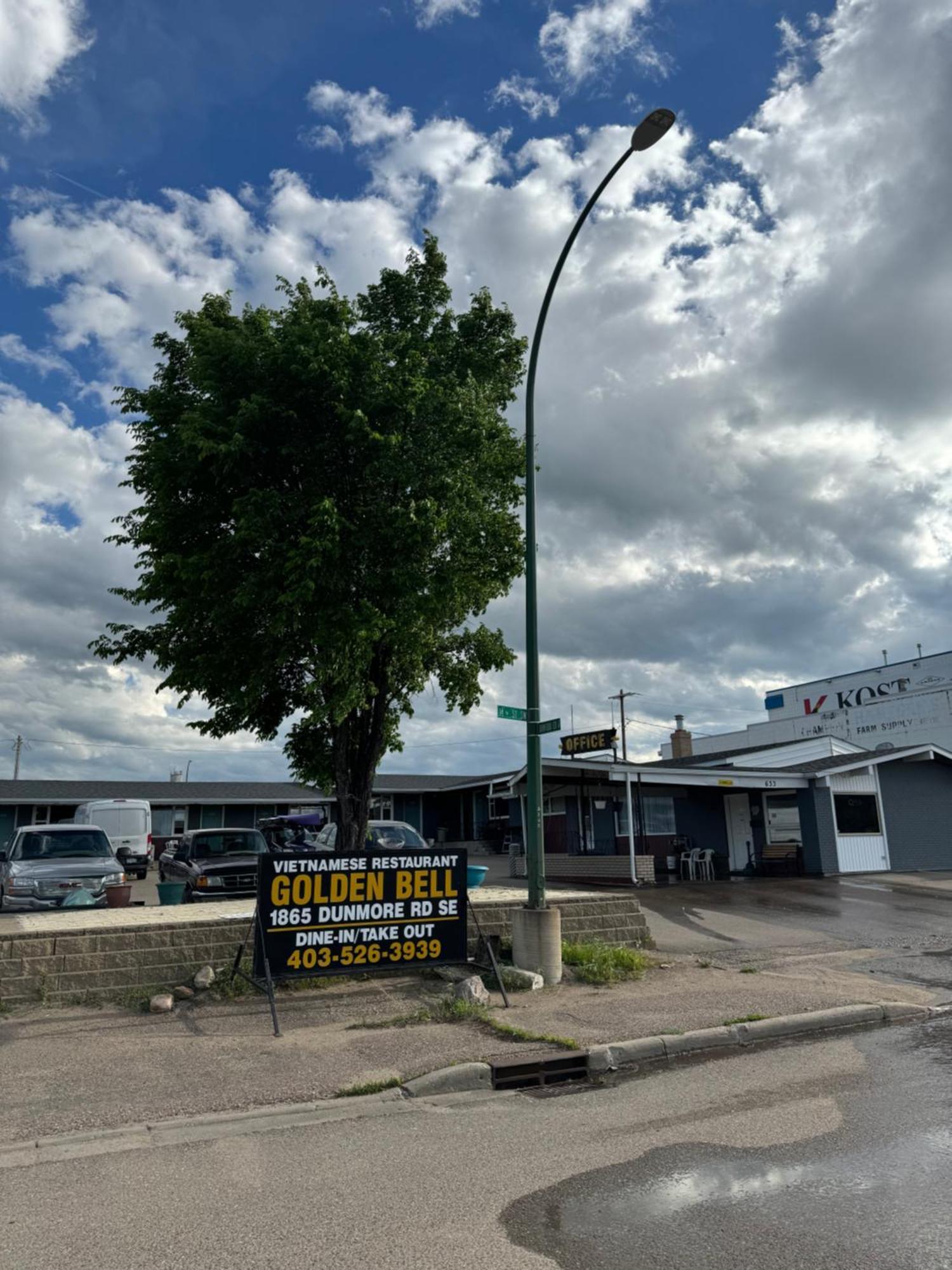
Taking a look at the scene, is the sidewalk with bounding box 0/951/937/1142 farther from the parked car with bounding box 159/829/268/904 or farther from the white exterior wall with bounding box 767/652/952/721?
the white exterior wall with bounding box 767/652/952/721

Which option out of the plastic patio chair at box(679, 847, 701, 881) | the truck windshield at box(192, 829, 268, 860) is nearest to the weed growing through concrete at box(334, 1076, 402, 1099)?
the truck windshield at box(192, 829, 268, 860)

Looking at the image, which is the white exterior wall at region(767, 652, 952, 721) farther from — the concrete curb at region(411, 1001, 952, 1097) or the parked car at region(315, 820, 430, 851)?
the concrete curb at region(411, 1001, 952, 1097)

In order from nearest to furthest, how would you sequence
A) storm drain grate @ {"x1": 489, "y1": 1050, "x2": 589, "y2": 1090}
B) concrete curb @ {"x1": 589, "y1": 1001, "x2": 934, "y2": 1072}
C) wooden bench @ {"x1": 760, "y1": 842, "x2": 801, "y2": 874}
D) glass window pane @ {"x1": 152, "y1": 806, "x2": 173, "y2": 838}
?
storm drain grate @ {"x1": 489, "y1": 1050, "x2": 589, "y2": 1090} → concrete curb @ {"x1": 589, "y1": 1001, "x2": 934, "y2": 1072} → wooden bench @ {"x1": 760, "y1": 842, "x2": 801, "y2": 874} → glass window pane @ {"x1": 152, "y1": 806, "x2": 173, "y2": 838}

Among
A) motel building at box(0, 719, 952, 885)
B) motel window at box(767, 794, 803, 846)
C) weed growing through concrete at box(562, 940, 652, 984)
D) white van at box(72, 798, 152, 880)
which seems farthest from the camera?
white van at box(72, 798, 152, 880)

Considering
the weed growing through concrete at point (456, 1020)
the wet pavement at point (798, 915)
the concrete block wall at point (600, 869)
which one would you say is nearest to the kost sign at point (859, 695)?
the concrete block wall at point (600, 869)

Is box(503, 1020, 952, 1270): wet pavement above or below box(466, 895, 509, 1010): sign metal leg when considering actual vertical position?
below

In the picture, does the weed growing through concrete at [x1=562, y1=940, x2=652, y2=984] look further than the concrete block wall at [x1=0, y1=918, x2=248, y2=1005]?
Yes

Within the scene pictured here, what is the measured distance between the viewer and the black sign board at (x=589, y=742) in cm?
2191

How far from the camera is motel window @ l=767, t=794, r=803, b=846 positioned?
2803 cm

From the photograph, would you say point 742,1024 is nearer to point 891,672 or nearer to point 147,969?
point 147,969

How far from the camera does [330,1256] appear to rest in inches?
163

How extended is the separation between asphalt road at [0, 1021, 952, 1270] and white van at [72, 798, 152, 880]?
84.9ft

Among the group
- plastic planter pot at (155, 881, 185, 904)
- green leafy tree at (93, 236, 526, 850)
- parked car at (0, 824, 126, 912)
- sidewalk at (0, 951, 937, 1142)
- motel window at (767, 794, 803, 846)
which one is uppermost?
green leafy tree at (93, 236, 526, 850)

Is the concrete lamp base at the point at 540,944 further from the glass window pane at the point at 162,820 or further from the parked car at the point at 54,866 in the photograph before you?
the glass window pane at the point at 162,820
